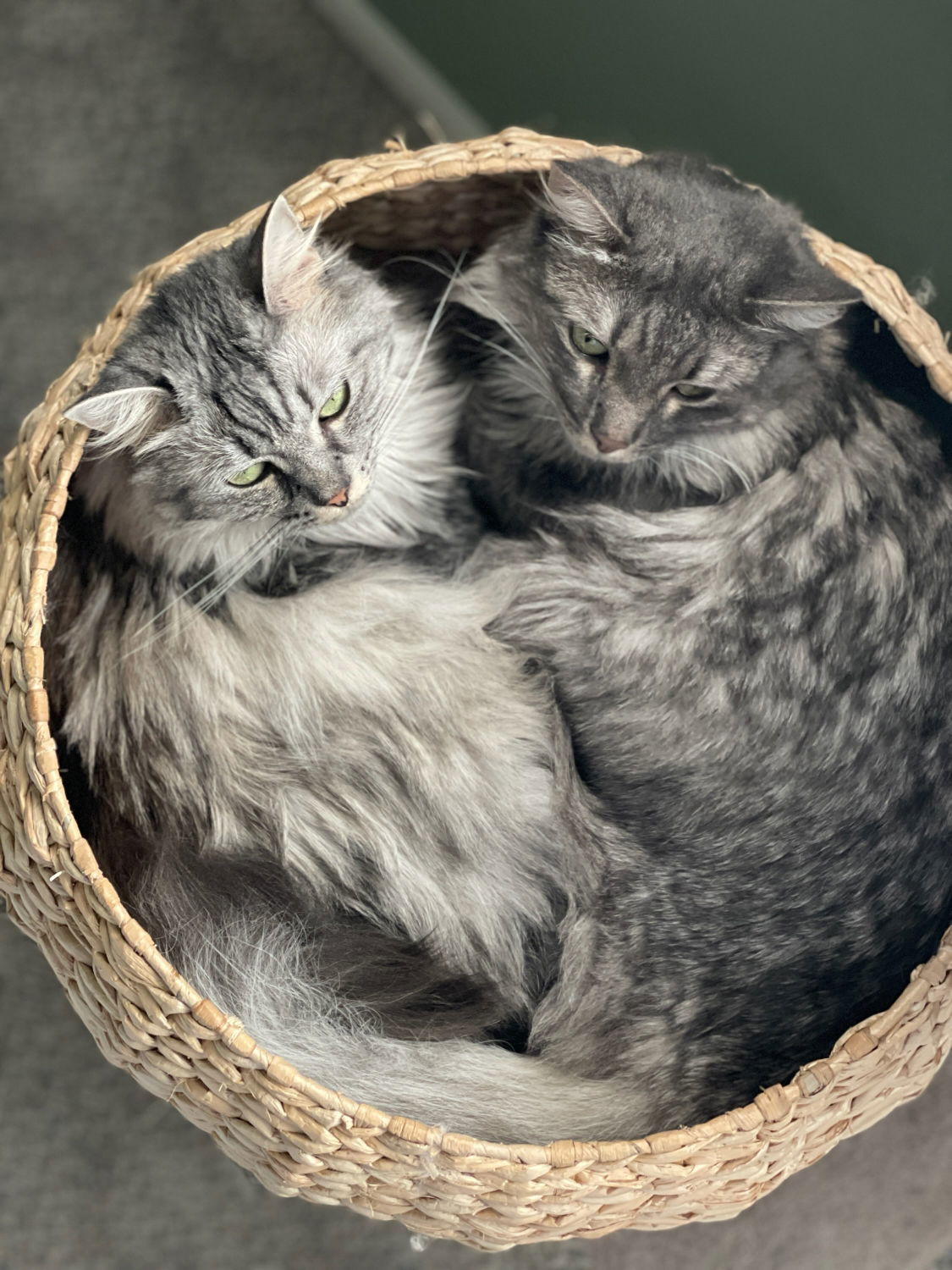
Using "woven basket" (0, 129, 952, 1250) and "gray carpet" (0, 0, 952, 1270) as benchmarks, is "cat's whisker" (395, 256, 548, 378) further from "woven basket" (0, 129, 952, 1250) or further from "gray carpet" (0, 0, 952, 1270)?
"gray carpet" (0, 0, 952, 1270)

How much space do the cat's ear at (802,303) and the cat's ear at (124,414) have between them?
0.68 m

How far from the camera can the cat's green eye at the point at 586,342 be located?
→ 1423 millimetres

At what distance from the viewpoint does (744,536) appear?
4.81 ft

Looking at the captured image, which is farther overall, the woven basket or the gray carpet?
the gray carpet

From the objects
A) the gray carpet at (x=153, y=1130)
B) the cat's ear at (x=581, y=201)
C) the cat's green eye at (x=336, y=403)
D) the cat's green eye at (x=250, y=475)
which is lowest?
the gray carpet at (x=153, y=1130)

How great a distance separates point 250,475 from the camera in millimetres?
1357

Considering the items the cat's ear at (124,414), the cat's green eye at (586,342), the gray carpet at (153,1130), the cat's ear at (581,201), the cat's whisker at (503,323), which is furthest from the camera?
the gray carpet at (153,1130)

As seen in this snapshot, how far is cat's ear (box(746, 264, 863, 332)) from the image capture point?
1.28m

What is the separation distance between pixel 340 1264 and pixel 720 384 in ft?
4.67

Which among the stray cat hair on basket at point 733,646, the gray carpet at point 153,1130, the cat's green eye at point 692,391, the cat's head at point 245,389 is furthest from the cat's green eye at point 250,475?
the gray carpet at point 153,1130

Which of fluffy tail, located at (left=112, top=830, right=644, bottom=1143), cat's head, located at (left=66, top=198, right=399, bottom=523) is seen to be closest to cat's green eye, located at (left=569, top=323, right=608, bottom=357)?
cat's head, located at (left=66, top=198, right=399, bottom=523)

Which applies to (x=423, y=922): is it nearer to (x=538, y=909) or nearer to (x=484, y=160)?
(x=538, y=909)

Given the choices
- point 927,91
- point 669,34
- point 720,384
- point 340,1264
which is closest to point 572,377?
point 720,384

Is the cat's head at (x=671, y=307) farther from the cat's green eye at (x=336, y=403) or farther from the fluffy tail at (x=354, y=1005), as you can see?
the fluffy tail at (x=354, y=1005)
